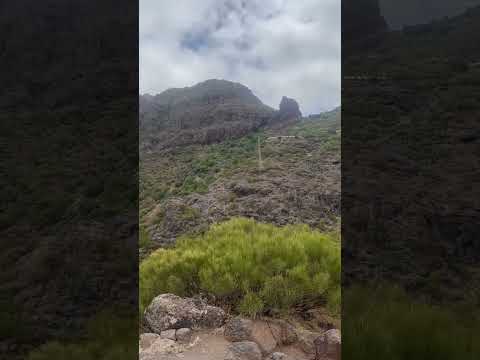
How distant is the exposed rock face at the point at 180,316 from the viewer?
7.00ft

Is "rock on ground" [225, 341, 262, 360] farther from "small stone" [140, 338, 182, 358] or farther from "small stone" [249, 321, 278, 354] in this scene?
"small stone" [140, 338, 182, 358]

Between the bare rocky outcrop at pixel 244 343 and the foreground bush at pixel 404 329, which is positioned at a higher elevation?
the foreground bush at pixel 404 329

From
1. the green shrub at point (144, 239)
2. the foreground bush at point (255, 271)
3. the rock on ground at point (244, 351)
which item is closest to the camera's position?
the rock on ground at point (244, 351)

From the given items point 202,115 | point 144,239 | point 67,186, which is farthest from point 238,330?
point 202,115

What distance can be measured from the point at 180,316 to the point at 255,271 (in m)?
0.65

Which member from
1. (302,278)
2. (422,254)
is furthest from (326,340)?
(422,254)

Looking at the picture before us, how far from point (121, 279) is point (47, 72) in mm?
2465

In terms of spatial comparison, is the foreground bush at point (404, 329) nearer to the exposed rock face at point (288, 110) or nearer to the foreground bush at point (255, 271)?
the foreground bush at point (255, 271)

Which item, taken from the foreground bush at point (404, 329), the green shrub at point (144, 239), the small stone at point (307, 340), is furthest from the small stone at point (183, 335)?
the green shrub at point (144, 239)

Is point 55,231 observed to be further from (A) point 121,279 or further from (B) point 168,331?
(B) point 168,331

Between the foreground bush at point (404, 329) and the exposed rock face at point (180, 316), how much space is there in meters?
0.95

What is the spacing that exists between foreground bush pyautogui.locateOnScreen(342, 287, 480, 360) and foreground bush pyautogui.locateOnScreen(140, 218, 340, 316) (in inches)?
22.5

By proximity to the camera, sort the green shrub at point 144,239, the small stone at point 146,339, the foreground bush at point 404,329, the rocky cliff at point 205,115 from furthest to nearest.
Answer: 1. the rocky cliff at point 205,115
2. the green shrub at point 144,239
3. the small stone at point 146,339
4. the foreground bush at point 404,329

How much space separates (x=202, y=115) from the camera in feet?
→ 19.9
